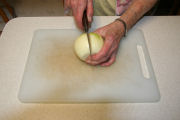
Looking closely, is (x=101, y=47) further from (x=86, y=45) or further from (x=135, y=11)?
(x=135, y=11)

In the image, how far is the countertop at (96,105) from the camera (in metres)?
0.52

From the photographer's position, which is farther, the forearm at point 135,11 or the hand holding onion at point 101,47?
the forearm at point 135,11

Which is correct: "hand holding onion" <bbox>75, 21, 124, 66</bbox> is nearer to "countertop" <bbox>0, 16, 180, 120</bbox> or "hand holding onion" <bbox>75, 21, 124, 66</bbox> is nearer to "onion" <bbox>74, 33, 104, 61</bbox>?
"onion" <bbox>74, 33, 104, 61</bbox>

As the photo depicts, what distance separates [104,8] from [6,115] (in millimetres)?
753

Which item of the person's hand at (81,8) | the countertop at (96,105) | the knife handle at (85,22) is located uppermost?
the person's hand at (81,8)

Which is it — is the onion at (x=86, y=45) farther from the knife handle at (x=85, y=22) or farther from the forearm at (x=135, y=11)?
the forearm at (x=135, y=11)

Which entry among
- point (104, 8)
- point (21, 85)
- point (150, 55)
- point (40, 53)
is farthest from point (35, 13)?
point (150, 55)

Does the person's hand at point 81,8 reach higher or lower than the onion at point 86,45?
higher

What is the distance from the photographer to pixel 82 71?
0.63m

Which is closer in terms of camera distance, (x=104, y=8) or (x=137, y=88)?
(x=137, y=88)

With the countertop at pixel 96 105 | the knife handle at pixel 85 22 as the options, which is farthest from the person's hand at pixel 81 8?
the countertop at pixel 96 105

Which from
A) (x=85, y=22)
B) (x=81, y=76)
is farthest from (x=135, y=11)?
(x=81, y=76)

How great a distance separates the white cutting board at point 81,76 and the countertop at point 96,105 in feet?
0.08

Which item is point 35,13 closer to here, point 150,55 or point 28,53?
point 28,53
